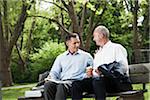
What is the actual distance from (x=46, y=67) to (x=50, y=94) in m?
16.9

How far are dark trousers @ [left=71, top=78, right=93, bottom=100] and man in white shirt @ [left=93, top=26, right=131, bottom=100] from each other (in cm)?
16

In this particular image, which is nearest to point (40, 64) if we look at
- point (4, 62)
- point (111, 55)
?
point (4, 62)

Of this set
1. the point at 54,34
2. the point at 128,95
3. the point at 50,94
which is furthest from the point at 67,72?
the point at 54,34

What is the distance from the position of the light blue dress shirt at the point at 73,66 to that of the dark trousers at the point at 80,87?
0.72 feet

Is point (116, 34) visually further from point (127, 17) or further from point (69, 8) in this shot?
point (69, 8)

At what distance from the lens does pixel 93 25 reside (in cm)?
1969

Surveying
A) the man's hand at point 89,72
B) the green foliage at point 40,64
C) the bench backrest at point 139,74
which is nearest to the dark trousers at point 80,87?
the man's hand at point 89,72

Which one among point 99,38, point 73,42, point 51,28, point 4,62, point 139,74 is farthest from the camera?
point 51,28

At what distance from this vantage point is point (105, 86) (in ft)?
17.5

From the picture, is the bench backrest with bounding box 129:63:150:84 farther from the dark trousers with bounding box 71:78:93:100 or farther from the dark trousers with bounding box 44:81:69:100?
the dark trousers with bounding box 44:81:69:100

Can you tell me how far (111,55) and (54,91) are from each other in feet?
3.07

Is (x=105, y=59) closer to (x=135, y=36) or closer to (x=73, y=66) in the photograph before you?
(x=73, y=66)

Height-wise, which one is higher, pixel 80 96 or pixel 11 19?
pixel 11 19

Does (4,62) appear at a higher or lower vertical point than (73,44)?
lower
